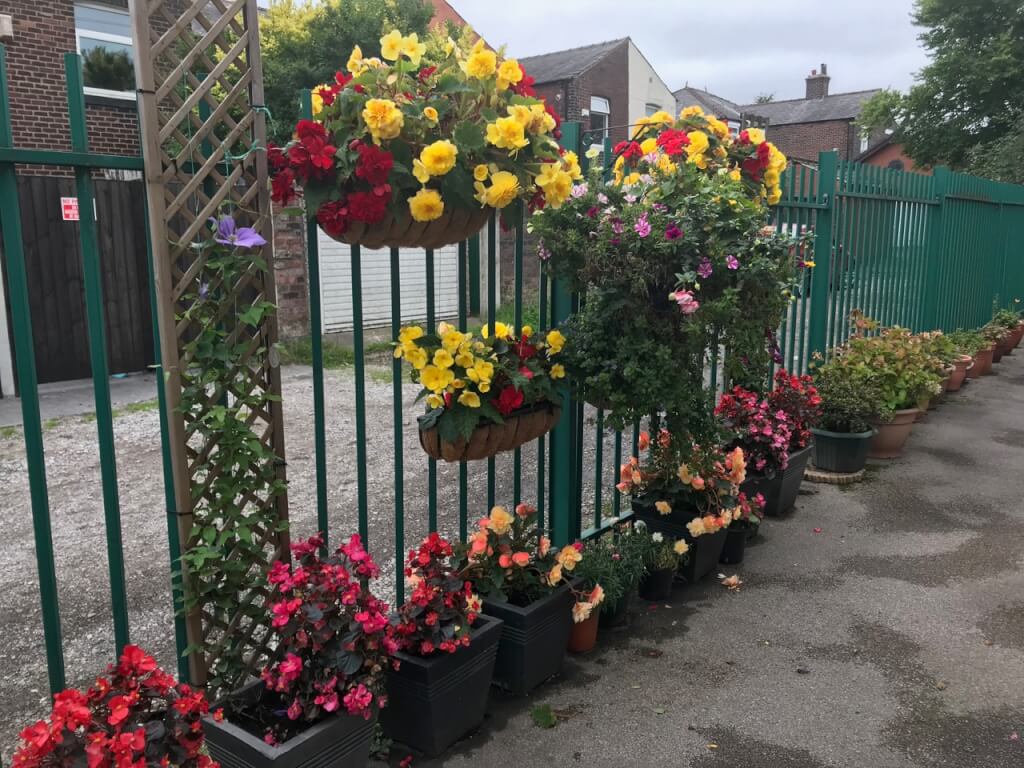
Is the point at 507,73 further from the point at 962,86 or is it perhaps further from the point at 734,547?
the point at 962,86

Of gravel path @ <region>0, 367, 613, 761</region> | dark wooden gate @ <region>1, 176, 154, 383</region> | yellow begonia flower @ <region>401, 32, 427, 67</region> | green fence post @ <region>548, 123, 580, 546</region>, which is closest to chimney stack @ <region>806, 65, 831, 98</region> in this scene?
dark wooden gate @ <region>1, 176, 154, 383</region>

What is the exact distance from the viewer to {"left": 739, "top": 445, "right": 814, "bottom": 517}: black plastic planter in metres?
4.81

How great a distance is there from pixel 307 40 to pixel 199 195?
1443 cm

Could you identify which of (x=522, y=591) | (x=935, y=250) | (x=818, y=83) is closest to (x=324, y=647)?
(x=522, y=591)

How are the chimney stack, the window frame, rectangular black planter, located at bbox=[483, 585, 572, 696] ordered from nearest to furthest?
rectangular black planter, located at bbox=[483, 585, 572, 696] < the window frame < the chimney stack

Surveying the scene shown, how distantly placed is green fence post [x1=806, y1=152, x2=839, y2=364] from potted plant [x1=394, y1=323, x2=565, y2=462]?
3.62 metres

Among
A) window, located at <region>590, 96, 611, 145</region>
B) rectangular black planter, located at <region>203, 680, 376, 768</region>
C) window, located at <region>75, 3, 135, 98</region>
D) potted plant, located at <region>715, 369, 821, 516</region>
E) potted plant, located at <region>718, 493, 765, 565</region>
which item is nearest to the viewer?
rectangular black planter, located at <region>203, 680, 376, 768</region>

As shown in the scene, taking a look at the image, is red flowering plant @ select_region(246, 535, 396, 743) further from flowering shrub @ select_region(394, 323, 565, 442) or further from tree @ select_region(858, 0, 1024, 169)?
tree @ select_region(858, 0, 1024, 169)

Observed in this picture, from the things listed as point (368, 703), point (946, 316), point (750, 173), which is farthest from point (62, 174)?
point (946, 316)

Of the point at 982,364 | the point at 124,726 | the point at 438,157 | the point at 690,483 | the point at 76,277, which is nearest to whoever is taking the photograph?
the point at 124,726

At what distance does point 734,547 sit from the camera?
4.27m

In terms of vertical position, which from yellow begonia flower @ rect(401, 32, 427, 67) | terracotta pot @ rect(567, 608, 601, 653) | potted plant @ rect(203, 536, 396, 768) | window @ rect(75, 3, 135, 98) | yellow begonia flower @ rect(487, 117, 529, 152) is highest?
window @ rect(75, 3, 135, 98)

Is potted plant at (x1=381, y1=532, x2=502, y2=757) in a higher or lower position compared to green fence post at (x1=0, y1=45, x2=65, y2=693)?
lower

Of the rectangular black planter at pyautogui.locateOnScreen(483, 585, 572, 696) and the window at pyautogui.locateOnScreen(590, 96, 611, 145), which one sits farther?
the window at pyautogui.locateOnScreen(590, 96, 611, 145)
